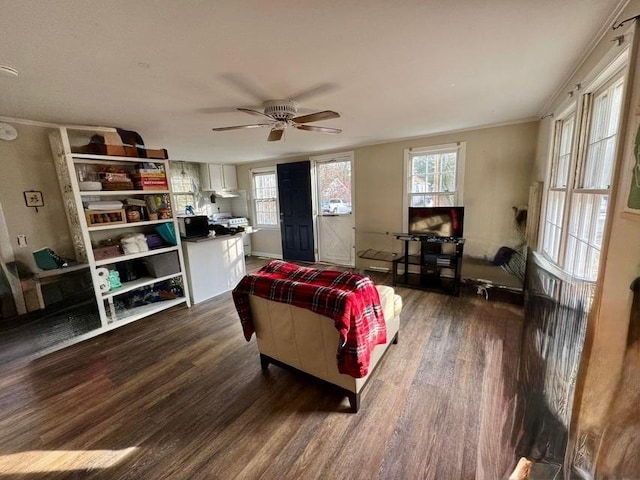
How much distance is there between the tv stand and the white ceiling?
167 centimetres

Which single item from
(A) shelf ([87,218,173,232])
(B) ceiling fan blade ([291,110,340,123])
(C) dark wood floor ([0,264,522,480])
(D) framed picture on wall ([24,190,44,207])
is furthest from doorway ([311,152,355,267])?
(D) framed picture on wall ([24,190,44,207])

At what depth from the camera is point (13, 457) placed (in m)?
1.47

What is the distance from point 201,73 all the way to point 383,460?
2586 millimetres

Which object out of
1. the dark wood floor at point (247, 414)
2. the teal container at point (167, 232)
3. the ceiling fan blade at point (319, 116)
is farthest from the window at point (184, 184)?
the ceiling fan blade at point (319, 116)

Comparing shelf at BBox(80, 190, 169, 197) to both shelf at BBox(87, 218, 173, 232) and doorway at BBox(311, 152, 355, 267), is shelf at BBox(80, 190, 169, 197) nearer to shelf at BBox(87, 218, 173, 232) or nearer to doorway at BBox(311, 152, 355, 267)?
shelf at BBox(87, 218, 173, 232)

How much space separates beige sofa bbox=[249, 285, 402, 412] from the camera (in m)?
1.63

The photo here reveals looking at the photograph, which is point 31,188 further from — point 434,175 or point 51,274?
point 434,175

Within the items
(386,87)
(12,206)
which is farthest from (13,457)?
(386,87)

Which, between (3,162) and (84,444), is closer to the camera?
(84,444)

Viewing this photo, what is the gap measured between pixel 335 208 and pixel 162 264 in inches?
120

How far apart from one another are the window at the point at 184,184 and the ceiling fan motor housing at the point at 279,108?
13.4ft

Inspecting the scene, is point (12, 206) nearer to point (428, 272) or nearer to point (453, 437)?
point (453, 437)

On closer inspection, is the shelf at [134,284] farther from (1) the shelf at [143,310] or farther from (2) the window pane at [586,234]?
(2) the window pane at [586,234]

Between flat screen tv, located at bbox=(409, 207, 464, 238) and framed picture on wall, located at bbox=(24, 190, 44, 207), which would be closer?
framed picture on wall, located at bbox=(24, 190, 44, 207)
